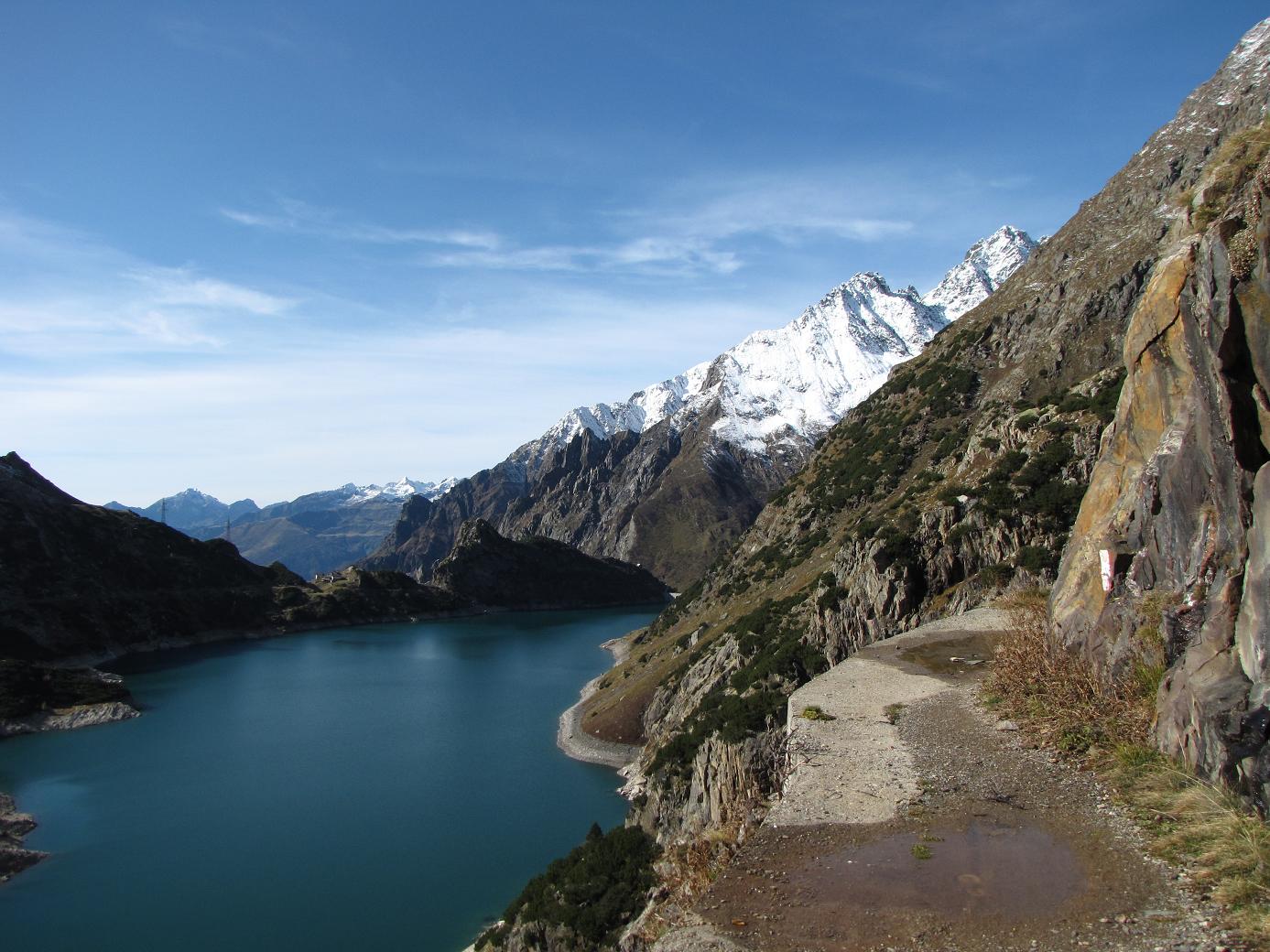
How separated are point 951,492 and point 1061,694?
3379cm

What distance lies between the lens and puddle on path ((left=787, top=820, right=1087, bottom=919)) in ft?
27.1

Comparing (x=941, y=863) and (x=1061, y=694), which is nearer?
(x=941, y=863)

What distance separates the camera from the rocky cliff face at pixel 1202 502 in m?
8.95

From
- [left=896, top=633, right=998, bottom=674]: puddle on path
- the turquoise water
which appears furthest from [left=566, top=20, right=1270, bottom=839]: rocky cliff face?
the turquoise water

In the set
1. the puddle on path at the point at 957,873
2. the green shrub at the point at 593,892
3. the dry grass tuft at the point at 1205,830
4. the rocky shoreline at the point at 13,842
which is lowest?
the rocky shoreline at the point at 13,842

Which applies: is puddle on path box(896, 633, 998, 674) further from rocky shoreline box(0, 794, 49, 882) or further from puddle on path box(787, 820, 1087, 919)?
rocky shoreline box(0, 794, 49, 882)

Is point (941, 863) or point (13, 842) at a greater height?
point (941, 863)

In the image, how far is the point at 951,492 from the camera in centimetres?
4484

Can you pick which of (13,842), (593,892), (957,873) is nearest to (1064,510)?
(593,892)

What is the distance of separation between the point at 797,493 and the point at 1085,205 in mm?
51371

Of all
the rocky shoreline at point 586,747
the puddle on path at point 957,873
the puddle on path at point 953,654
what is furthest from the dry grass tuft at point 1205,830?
the rocky shoreline at point 586,747

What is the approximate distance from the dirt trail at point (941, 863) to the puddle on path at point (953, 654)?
159 inches

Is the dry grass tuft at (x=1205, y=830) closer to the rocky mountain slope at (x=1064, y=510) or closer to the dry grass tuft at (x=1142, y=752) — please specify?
the dry grass tuft at (x=1142, y=752)

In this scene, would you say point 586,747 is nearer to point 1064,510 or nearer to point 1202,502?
point 1064,510
